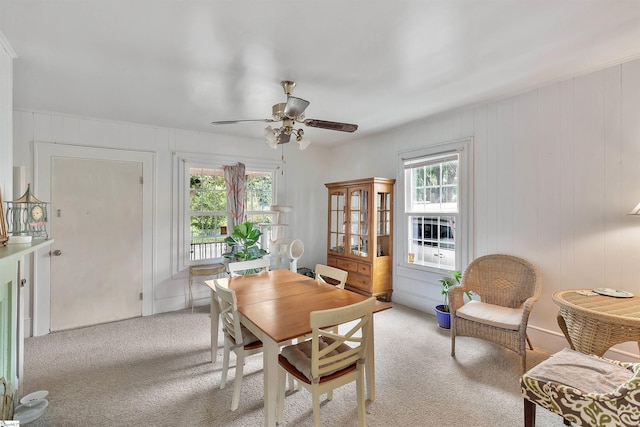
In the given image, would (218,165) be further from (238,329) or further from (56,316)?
(238,329)

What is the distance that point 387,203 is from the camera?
14.3 ft

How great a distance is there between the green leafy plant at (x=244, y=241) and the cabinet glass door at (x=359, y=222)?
1.40 meters

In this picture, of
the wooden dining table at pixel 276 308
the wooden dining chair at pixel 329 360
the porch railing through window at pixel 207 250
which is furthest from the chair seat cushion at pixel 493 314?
the porch railing through window at pixel 207 250

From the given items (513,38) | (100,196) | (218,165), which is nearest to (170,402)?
(100,196)

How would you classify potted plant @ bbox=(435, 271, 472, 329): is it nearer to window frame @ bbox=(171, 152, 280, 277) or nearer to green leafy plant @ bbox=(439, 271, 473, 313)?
green leafy plant @ bbox=(439, 271, 473, 313)

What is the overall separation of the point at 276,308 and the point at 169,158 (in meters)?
3.07

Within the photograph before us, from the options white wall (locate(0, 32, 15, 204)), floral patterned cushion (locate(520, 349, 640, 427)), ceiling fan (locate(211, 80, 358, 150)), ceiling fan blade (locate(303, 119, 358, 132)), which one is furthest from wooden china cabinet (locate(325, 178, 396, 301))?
white wall (locate(0, 32, 15, 204))

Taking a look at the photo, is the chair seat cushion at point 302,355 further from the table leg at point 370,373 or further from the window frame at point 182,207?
the window frame at point 182,207

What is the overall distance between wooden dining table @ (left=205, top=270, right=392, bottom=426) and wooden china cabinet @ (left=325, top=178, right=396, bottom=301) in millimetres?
1531

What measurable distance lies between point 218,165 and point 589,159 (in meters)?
4.36

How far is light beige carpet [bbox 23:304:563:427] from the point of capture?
2.02m

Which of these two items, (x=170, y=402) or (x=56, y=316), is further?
(x=56, y=316)

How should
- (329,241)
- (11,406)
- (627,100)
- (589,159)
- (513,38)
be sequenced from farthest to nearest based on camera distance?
(329,241) → (589,159) → (627,100) → (513,38) → (11,406)

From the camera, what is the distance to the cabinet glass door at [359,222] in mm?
4312
